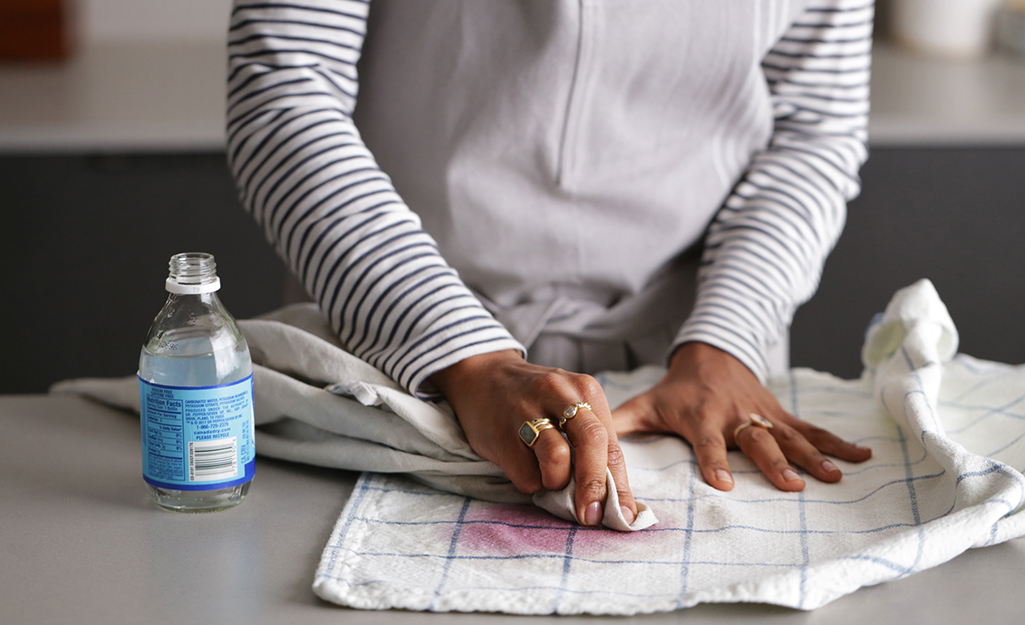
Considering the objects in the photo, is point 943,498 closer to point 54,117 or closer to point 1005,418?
point 1005,418

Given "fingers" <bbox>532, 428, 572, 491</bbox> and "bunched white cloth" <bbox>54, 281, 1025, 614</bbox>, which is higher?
"fingers" <bbox>532, 428, 572, 491</bbox>

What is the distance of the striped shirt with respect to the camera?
29.4 inches

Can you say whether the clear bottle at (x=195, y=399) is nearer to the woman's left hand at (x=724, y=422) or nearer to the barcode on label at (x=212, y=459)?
the barcode on label at (x=212, y=459)

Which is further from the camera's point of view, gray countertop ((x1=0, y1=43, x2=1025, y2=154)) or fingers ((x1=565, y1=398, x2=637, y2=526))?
gray countertop ((x1=0, y1=43, x2=1025, y2=154))

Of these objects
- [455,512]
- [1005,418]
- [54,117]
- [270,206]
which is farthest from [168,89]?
[1005,418]

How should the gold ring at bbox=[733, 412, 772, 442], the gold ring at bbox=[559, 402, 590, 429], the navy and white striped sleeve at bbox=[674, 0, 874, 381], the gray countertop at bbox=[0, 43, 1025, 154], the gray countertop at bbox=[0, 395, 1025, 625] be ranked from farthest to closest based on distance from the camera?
the gray countertop at bbox=[0, 43, 1025, 154], the navy and white striped sleeve at bbox=[674, 0, 874, 381], the gold ring at bbox=[733, 412, 772, 442], the gold ring at bbox=[559, 402, 590, 429], the gray countertop at bbox=[0, 395, 1025, 625]

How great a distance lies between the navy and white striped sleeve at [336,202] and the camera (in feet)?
2.37

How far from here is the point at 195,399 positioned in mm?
595

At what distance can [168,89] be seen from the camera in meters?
1.90

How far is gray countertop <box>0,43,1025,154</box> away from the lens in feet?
5.39

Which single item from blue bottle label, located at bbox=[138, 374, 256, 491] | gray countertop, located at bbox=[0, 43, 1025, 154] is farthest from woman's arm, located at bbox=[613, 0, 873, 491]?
gray countertop, located at bbox=[0, 43, 1025, 154]

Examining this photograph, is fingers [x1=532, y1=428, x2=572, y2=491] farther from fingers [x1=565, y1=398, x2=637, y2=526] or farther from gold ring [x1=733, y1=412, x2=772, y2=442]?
gold ring [x1=733, y1=412, x2=772, y2=442]

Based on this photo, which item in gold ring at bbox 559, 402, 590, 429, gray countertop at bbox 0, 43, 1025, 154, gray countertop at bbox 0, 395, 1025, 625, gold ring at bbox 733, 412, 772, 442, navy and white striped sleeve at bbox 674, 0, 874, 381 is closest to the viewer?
gray countertop at bbox 0, 395, 1025, 625

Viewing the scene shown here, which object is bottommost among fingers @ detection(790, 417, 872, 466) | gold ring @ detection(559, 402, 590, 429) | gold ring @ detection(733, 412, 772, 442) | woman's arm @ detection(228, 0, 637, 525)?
fingers @ detection(790, 417, 872, 466)
